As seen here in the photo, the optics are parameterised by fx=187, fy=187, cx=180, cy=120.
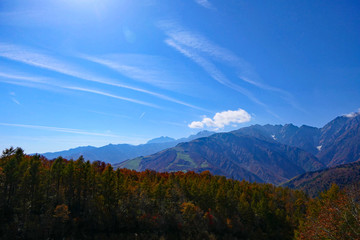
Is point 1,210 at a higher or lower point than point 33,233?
higher

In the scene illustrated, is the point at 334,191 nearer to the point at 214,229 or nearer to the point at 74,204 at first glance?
the point at 214,229

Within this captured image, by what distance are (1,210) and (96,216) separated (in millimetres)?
26989

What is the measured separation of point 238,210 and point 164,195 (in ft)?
118

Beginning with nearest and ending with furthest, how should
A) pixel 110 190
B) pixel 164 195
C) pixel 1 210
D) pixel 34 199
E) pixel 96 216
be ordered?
pixel 1 210
pixel 34 199
pixel 96 216
pixel 110 190
pixel 164 195

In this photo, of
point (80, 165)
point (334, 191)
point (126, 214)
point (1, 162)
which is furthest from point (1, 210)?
point (334, 191)

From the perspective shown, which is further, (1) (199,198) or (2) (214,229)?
(1) (199,198)

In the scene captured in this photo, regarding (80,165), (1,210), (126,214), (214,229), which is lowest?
(214,229)

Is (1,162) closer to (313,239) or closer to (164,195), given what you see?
(164,195)

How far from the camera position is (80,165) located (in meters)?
77.1

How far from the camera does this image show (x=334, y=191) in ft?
245

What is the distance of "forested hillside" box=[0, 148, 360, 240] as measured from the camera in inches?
2253

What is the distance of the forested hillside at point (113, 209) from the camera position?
188 feet

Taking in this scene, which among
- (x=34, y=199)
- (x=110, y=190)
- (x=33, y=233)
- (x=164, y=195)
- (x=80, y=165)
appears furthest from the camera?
(x=164, y=195)

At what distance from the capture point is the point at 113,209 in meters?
70.3
